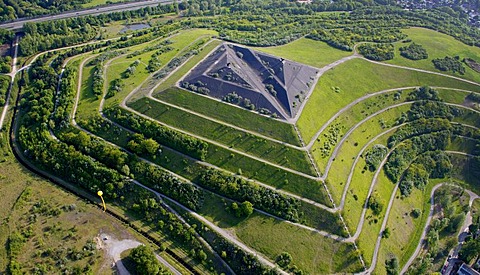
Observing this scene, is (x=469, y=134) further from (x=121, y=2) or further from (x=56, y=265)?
(x=121, y=2)

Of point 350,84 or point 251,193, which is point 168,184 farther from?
point 350,84

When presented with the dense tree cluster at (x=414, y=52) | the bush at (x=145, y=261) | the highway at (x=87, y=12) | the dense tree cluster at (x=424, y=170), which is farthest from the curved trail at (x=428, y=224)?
the highway at (x=87, y=12)

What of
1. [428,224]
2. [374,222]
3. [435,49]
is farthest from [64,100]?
[435,49]

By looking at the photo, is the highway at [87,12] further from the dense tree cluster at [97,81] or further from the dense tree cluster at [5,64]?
the dense tree cluster at [97,81]

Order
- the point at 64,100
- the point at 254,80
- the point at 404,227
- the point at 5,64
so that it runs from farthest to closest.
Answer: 1. the point at 5,64
2. the point at 64,100
3. the point at 254,80
4. the point at 404,227

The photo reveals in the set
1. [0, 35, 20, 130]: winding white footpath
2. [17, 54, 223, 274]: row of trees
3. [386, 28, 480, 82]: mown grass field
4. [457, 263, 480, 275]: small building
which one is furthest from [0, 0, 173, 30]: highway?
[457, 263, 480, 275]: small building

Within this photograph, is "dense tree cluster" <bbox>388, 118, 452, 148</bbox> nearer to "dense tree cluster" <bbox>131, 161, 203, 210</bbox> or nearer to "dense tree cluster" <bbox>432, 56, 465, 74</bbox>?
"dense tree cluster" <bbox>432, 56, 465, 74</bbox>

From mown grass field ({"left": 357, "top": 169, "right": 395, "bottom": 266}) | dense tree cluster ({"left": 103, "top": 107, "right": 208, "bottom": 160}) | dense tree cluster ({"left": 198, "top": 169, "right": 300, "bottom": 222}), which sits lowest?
mown grass field ({"left": 357, "top": 169, "right": 395, "bottom": 266})
